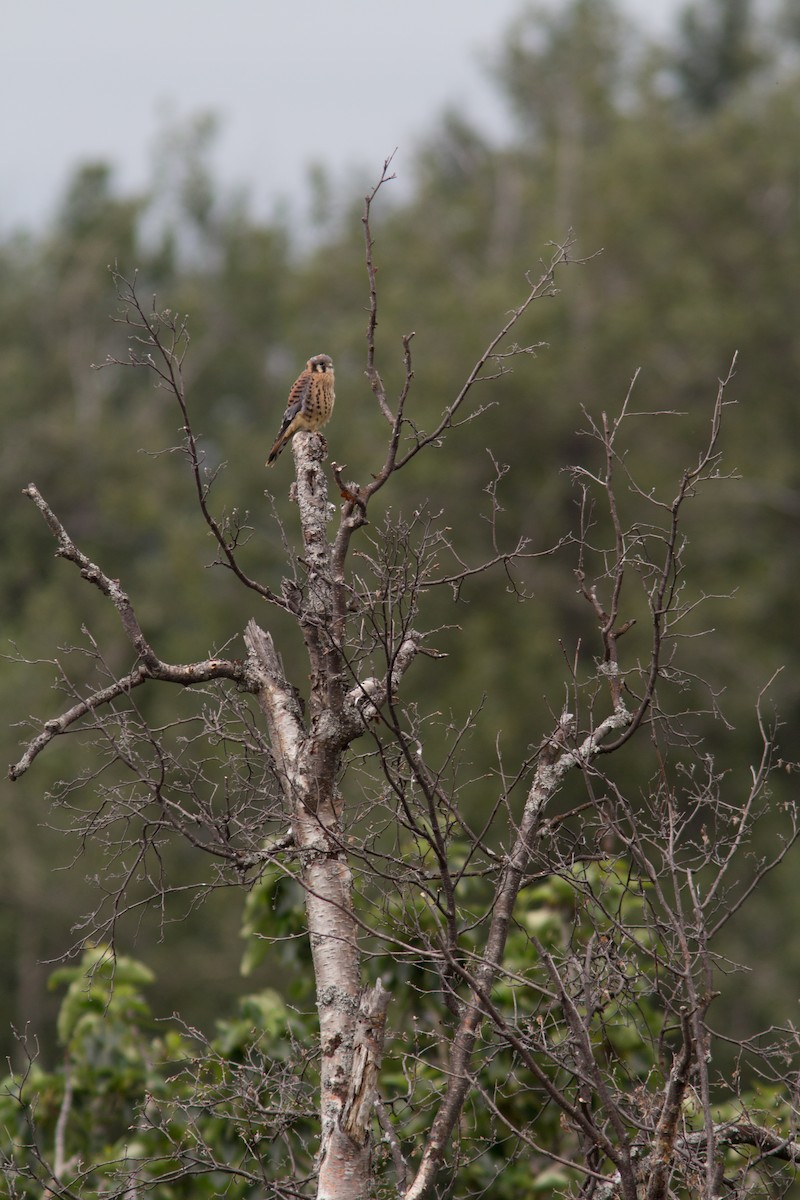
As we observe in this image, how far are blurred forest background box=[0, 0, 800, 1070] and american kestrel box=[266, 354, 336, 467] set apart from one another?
10267 mm

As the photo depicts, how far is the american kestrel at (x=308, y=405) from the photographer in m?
7.91

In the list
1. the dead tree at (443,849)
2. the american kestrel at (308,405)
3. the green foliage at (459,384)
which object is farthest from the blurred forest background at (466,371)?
the dead tree at (443,849)

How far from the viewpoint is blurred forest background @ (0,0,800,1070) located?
24.5m

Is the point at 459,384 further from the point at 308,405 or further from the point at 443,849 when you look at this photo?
the point at 443,849

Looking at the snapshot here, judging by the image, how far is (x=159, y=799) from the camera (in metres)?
4.92

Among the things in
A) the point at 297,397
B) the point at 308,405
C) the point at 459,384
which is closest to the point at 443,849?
the point at 308,405

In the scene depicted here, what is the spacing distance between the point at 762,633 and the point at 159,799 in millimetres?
22740

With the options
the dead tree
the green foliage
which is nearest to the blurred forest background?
the green foliage

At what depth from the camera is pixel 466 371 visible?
85.0ft

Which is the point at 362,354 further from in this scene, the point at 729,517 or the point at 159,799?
the point at 159,799

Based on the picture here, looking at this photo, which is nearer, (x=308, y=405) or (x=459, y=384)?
(x=308, y=405)

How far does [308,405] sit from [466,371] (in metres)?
18.3

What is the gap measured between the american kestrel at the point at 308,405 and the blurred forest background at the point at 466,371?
10267 millimetres

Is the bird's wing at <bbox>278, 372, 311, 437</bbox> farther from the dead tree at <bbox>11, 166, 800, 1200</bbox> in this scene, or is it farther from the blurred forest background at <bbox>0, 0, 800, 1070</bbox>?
the blurred forest background at <bbox>0, 0, 800, 1070</bbox>
